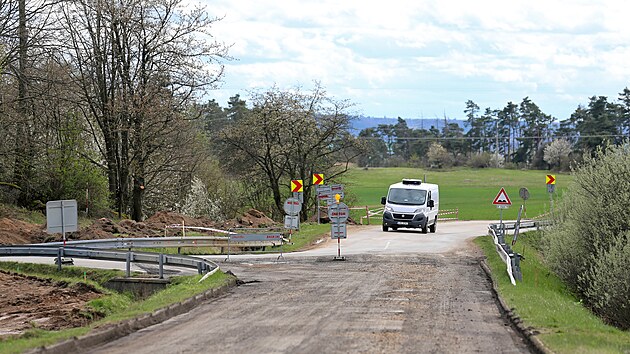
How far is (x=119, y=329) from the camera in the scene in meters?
13.9

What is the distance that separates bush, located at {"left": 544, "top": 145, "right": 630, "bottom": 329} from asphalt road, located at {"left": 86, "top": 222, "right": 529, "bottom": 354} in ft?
9.15

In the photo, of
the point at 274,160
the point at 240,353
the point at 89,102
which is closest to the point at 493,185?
the point at 274,160

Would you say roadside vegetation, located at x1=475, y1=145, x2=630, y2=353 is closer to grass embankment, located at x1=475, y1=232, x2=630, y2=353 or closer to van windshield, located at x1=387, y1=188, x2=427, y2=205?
grass embankment, located at x1=475, y1=232, x2=630, y2=353

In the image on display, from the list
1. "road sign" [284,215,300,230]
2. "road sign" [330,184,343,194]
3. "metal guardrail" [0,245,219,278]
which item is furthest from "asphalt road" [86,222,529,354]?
"road sign" [330,184,343,194]

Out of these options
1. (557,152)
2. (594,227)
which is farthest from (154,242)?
(557,152)

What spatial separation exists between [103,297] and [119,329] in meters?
8.60

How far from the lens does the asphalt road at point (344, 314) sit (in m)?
12.6

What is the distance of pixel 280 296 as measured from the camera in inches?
771

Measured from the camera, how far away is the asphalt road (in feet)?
41.2

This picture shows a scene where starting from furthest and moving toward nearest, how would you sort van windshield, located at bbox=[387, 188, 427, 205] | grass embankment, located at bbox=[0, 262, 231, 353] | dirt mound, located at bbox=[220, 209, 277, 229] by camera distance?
dirt mound, located at bbox=[220, 209, 277, 229] → van windshield, located at bbox=[387, 188, 427, 205] → grass embankment, located at bbox=[0, 262, 231, 353]

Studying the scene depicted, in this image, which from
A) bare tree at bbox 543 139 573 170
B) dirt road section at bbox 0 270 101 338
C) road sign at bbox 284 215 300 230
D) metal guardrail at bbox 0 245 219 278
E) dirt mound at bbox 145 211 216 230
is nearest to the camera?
dirt road section at bbox 0 270 101 338

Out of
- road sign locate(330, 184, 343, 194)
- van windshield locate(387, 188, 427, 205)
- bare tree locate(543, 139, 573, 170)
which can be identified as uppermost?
bare tree locate(543, 139, 573, 170)

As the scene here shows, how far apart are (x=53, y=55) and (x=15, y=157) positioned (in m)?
5.21

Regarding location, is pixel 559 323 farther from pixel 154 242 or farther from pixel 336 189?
pixel 336 189
